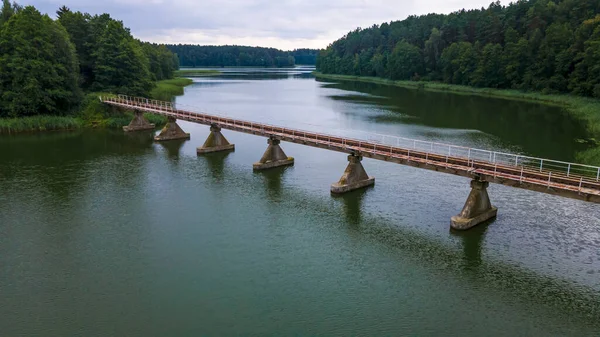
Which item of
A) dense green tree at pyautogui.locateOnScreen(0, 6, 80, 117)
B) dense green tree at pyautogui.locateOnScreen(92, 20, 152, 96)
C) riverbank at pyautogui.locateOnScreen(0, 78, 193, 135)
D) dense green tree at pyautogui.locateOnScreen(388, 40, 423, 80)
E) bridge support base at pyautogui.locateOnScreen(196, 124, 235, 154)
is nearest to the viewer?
bridge support base at pyautogui.locateOnScreen(196, 124, 235, 154)

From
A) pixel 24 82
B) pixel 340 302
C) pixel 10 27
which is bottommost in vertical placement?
pixel 340 302

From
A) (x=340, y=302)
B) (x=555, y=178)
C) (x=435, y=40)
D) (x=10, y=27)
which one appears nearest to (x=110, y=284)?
(x=340, y=302)

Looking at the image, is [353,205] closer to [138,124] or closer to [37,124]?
[138,124]

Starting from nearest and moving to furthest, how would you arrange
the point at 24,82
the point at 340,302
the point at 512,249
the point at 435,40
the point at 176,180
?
the point at 340,302
the point at 512,249
the point at 176,180
the point at 24,82
the point at 435,40

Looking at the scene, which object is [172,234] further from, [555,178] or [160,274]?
[555,178]

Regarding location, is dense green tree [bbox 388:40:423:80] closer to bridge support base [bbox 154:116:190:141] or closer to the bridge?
the bridge

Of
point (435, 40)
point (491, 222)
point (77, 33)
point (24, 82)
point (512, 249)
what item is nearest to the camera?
point (512, 249)

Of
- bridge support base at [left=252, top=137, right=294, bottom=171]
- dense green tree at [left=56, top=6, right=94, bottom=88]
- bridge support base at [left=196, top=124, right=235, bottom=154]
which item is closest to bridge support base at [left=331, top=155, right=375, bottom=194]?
bridge support base at [left=252, top=137, right=294, bottom=171]
